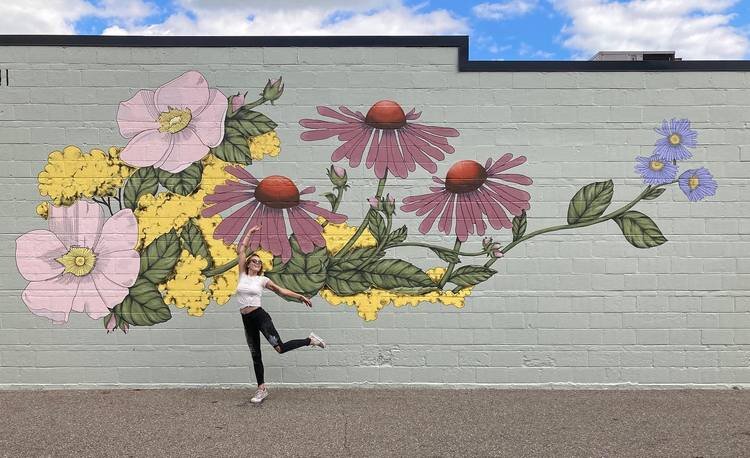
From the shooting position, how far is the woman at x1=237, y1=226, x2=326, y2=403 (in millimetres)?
5406

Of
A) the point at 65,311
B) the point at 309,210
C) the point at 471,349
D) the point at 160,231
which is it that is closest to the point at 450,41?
the point at 309,210

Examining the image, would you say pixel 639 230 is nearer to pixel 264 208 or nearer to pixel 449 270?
pixel 449 270

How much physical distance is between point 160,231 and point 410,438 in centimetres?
321

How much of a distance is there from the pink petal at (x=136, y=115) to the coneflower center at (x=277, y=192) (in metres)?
1.25

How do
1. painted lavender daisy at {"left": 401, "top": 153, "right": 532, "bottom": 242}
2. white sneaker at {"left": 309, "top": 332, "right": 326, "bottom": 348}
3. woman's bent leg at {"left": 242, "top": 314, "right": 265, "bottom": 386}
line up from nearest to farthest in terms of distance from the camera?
white sneaker at {"left": 309, "top": 332, "right": 326, "bottom": 348}, woman's bent leg at {"left": 242, "top": 314, "right": 265, "bottom": 386}, painted lavender daisy at {"left": 401, "top": 153, "right": 532, "bottom": 242}

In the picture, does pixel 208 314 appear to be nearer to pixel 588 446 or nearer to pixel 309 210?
pixel 309 210

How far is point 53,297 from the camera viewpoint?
A: 5840 mm

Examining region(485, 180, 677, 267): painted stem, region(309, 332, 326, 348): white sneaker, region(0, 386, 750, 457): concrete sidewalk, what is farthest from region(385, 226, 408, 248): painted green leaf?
region(0, 386, 750, 457): concrete sidewalk

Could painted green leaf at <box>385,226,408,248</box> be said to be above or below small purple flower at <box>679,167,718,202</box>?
below

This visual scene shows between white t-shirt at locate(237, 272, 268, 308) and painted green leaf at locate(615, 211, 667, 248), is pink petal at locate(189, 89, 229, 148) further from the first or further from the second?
painted green leaf at locate(615, 211, 667, 248)

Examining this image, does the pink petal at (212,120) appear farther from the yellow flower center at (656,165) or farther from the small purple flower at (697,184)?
the small purple flower at (697,184)

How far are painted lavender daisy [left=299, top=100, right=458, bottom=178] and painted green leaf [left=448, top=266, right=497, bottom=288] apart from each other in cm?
107

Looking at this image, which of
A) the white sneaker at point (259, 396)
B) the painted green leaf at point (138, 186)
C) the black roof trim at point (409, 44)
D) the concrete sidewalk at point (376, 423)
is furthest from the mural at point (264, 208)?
the white sneaker at point (259, 396)

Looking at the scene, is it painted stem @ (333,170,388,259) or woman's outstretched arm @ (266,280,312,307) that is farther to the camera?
painted stem @ (333,170,388,259)
